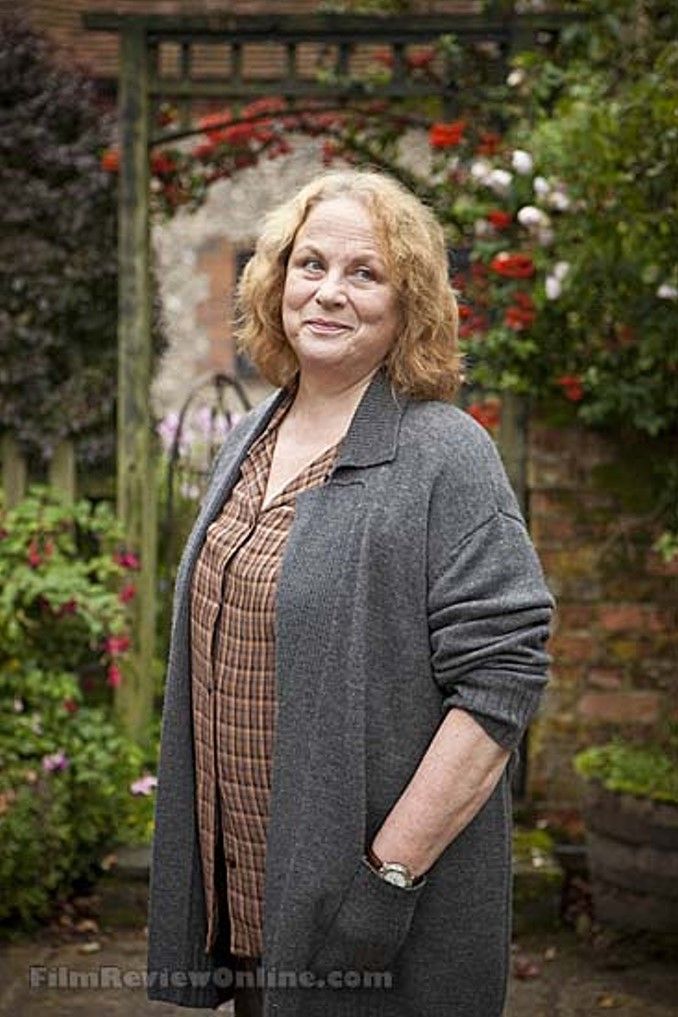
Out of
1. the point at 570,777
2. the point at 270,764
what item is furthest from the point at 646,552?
the point at 270,764

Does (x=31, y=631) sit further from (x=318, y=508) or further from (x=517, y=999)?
(x=318, y=508)

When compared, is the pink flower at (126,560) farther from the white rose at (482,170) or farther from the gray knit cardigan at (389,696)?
the gray knit cardigan at (389,696)

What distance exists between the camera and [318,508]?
252 centimetres

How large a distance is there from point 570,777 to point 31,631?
1785 mm

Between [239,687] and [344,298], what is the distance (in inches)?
23.6

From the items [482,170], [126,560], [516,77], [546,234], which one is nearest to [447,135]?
[482,170]

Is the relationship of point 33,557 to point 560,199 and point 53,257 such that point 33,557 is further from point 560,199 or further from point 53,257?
point 560,199

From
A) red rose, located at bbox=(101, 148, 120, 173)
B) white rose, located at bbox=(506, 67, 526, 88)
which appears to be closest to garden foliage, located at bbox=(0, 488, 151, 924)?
red rose, located at bbox=(101, 148, 120, 173)

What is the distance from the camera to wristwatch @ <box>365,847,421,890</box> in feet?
7.94

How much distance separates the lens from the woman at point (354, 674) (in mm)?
2426

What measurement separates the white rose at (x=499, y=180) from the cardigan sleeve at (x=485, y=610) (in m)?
3.10

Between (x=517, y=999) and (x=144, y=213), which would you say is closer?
(x=517, y=999)

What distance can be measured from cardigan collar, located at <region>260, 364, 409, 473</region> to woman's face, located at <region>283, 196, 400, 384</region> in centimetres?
5

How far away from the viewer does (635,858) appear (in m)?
4.79
